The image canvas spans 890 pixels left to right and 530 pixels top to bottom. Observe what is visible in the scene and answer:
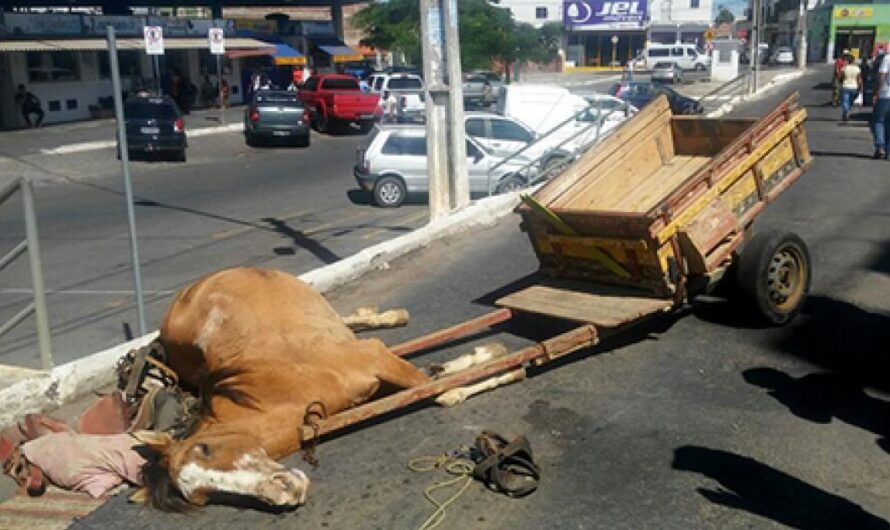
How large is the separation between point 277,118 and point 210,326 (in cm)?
2550

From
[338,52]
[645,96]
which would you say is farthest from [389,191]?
[338,52]

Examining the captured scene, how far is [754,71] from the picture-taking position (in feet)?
133

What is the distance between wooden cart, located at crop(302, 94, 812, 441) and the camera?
716cm

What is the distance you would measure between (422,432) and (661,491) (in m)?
1.69

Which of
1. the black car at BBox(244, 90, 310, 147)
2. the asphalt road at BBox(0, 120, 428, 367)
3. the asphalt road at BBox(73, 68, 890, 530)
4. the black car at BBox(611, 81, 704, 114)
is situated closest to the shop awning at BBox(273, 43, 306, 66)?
the black car at BBox(244, 90, 310, 147)

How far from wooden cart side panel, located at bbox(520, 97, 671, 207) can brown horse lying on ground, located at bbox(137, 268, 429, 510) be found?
263 centimetres

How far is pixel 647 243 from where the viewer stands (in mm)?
7199

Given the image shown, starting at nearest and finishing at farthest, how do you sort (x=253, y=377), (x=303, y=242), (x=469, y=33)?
(x=253, y=377) < (x=303, y=242) < (x=469, y=33)

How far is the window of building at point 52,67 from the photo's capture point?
34.1m

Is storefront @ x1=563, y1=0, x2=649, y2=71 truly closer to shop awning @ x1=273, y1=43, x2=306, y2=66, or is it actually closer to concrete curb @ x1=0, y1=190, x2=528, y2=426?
shop awning @ x1=273, y1=43, x2=306, y2=66

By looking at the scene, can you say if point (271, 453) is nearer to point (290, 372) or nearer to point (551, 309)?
point (290, 372)

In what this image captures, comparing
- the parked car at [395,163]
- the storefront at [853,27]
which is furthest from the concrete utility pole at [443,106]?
the storefront at [853,27]

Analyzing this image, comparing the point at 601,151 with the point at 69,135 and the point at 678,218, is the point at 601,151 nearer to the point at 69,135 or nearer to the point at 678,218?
the point at 678,218

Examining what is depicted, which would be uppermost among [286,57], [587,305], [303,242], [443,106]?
[286,57]
